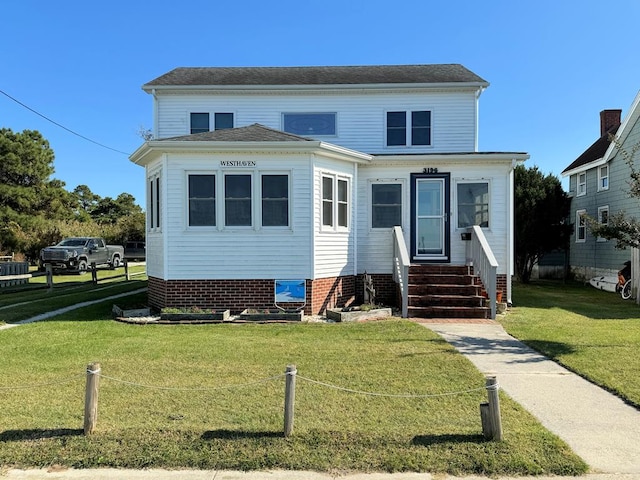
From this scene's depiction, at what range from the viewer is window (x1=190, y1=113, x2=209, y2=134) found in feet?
51.7

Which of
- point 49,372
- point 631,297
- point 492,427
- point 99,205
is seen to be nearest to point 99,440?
point 49,372

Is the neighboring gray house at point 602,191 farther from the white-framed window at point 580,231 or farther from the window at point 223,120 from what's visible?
the window at point 223,120

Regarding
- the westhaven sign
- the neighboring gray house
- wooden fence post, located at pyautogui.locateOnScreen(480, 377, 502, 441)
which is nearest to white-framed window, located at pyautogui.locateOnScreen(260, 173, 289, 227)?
the westhaven sign

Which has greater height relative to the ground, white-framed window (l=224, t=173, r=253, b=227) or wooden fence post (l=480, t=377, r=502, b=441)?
white-framed window (l=224, t=173, r=253, b=227)

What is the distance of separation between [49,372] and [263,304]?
17.7 ft

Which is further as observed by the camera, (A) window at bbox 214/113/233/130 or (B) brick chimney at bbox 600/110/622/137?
(B) brick chimney at bbox 600/110/622/137

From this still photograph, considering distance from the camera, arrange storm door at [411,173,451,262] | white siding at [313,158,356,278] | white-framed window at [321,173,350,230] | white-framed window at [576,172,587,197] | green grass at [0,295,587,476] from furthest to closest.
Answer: white-framed window at [576,172,587,197]
storm door at [411,173,451,262]
white-framed window at [321,173,350,230]
white siding at [313,158,356,278]
green grass at [0,295,587,476]

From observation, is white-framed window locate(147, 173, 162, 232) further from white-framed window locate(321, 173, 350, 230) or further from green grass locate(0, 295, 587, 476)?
green grass locate(0, 295, 587, 476)

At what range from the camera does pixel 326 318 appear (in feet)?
36.7

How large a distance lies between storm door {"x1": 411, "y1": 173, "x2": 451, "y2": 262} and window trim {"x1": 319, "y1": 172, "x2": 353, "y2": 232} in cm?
181

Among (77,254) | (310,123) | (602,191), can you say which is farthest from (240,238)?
(77,254)

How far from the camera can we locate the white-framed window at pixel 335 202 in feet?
39.5

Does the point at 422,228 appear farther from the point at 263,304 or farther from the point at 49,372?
the point at 49,372

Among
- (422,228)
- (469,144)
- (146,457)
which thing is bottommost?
(146,457)
